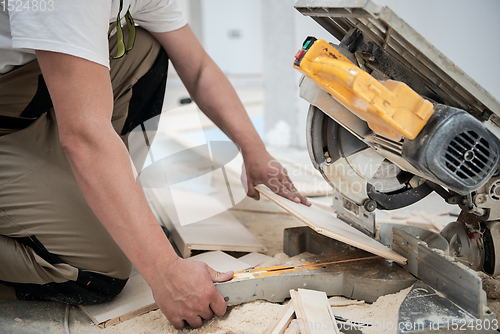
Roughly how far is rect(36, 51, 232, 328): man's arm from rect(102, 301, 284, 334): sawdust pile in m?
0.07

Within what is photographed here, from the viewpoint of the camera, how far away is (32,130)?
137 cm

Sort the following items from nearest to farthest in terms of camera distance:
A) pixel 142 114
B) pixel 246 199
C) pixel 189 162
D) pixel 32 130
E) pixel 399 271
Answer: pixel 399 271, pixel 32 130, pixel 142 114, pixel 246 199, pixel 189 162

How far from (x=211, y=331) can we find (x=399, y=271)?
0.62 metres

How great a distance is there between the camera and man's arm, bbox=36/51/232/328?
38.2 inches

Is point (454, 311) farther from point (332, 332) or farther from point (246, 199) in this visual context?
point (246, 199)

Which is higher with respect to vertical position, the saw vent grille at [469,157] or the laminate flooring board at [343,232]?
the saw vent grille at [469,157]

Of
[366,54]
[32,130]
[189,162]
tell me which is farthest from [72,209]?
[189,162]

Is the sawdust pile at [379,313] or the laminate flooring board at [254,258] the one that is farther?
the laminate flooring board at [254,258]

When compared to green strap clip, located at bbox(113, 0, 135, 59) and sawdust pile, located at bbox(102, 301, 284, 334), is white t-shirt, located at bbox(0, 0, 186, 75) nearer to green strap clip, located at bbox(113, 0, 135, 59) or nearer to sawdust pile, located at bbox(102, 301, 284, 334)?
green strap clip, located at bbox(113, 0, 135, 59)

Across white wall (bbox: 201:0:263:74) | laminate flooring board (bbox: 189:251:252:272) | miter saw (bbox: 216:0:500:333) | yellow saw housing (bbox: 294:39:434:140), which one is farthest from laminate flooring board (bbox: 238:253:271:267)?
white wall (bbox: 201:0:263:74)

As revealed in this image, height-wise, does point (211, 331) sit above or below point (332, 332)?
below

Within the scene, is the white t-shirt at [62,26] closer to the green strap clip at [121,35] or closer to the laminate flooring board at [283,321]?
the green strap clip at [121,35]

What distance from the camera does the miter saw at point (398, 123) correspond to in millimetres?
944

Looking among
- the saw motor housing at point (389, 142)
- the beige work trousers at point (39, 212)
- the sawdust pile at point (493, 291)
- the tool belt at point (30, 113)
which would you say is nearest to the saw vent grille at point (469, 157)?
the saw motor housing at point (389, 142)
